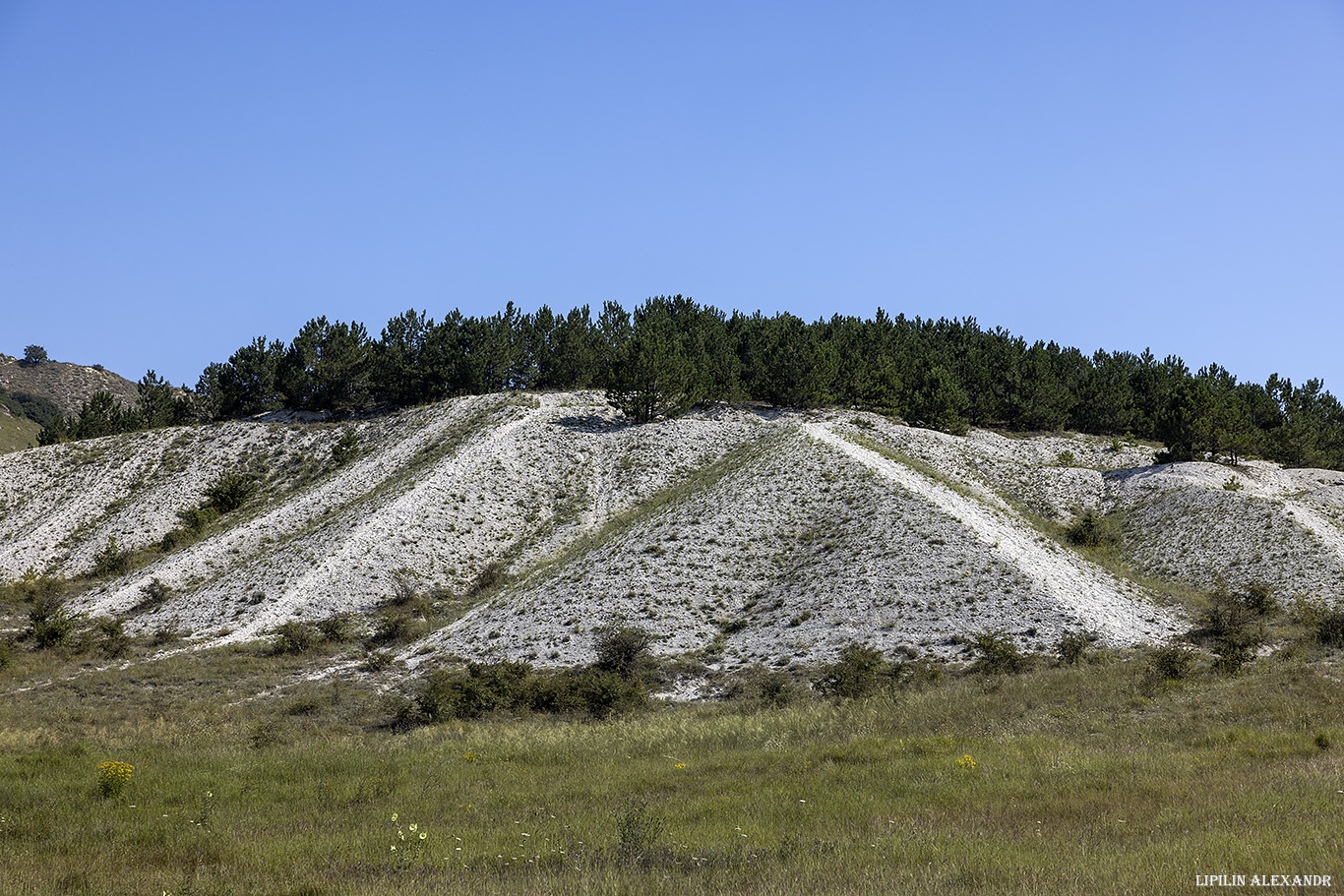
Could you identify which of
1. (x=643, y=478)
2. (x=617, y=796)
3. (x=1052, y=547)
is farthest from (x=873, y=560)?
(x=617, y=796)

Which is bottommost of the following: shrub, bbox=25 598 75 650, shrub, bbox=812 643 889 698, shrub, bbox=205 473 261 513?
shrub, bbox=812 643 889 698

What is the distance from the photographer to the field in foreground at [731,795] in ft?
32.2

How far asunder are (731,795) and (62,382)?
227 metres

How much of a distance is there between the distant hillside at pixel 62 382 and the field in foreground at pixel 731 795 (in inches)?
7534

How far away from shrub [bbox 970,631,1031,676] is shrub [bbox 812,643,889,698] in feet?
12.1

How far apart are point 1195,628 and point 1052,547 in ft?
33.8

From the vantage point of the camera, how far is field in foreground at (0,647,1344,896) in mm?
9820

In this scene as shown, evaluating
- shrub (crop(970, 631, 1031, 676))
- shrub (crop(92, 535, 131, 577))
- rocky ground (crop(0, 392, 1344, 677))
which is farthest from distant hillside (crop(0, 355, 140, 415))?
shrub (crop(970, 631, 1031, 676))

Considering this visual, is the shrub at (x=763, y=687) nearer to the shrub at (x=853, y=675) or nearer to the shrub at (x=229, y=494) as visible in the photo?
the shrub at (x=853, y=675)

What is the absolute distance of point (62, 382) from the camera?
187 meters

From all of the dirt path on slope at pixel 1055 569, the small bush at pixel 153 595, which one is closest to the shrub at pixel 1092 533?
the dirt path on slope at pixel 1055 569

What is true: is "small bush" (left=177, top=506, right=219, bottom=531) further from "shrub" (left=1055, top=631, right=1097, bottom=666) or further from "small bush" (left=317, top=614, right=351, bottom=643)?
"shrub" (left=1055, top=631, right=1097, bottom=666)

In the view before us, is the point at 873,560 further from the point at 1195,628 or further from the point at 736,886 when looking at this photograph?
the point at 736,886

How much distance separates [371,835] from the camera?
41.8 feet
